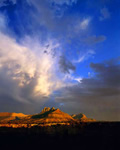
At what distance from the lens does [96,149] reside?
48.2m

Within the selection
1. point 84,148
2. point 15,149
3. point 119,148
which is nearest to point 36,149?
point 15,149

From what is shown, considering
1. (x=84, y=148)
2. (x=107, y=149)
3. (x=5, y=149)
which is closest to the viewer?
(x=107, y=149)

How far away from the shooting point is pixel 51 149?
51.2 meters

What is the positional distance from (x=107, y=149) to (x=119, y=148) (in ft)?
15.7

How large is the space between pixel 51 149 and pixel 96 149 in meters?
16.1

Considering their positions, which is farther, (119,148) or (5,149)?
(5,149)

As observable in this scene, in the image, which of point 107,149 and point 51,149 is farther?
point 51,149

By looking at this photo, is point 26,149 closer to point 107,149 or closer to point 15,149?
point 15,149

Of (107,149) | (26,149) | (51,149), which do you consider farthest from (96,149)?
(26,149)

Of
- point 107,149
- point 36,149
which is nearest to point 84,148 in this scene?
point 107,149

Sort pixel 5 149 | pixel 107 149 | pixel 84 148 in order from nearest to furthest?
pixel 107 149, pixel 84 148, pixel 5 149

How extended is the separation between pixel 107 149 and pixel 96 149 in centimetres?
365

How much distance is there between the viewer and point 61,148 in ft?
171

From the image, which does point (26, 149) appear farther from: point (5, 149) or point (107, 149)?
point (107, 149)
